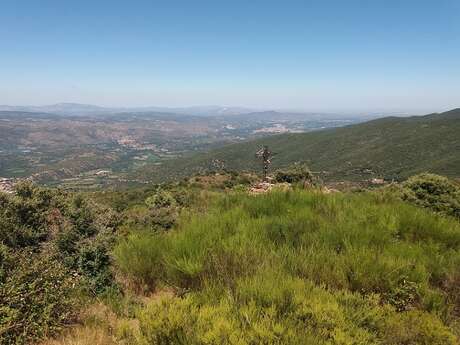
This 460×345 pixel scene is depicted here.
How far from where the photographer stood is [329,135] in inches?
6850

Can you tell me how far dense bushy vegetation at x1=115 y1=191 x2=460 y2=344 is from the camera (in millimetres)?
2613

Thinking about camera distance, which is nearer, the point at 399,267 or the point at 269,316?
the point at 269,316

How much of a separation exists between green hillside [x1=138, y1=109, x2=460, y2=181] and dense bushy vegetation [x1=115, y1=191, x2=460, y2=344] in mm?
82178

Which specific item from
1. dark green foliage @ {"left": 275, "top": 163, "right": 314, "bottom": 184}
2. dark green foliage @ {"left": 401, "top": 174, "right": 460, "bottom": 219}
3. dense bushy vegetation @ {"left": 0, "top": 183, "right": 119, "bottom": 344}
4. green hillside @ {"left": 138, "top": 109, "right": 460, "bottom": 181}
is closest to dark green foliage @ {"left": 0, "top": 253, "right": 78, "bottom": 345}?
dense bushy vegetation @ {"left": 0, "top": 183, "right": 119, "bottom": 344}

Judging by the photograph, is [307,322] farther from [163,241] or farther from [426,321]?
[163,241]

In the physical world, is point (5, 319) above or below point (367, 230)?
below

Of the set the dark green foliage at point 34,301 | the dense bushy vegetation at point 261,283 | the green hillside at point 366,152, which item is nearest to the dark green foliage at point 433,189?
the dense bushy vegetation at point 261,283

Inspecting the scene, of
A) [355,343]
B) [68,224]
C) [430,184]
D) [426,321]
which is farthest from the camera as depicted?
[430,184]

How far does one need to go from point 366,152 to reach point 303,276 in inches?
5356

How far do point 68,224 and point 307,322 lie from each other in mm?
8459

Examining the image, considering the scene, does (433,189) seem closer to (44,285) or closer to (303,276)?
(303,276)

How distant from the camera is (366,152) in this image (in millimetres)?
130000

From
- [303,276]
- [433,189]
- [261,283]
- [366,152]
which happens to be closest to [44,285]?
[261,283]

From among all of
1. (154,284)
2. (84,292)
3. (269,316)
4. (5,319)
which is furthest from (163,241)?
(269,316)
